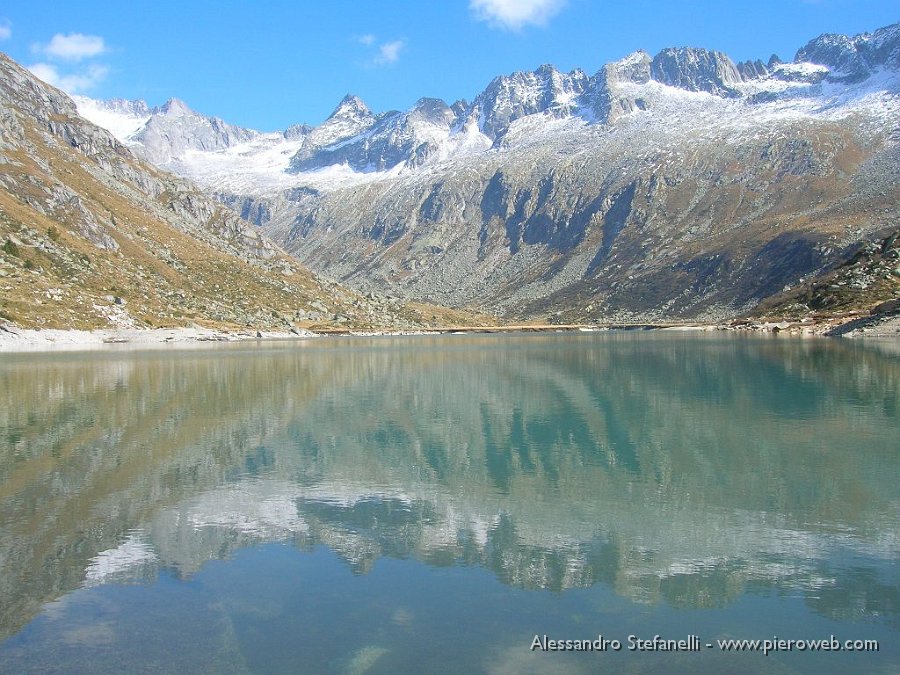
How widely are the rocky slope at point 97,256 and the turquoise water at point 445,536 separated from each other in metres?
88.5

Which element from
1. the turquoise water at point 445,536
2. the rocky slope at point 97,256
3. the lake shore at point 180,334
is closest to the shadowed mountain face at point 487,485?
the turquoise water at point 445,536

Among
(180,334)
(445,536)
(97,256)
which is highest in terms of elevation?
(97,256)

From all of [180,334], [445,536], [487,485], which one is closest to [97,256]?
[180,334]

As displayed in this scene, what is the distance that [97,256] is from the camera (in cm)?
14412

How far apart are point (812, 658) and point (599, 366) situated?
60.7 meters

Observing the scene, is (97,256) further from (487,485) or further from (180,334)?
(487,485)

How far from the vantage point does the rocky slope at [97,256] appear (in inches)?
4769

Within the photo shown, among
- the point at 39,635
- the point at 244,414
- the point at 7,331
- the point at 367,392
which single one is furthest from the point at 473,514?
the point at 7,331

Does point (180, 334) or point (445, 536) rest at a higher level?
point (180, 334)

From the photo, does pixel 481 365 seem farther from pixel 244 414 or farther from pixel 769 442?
pixel 769 442

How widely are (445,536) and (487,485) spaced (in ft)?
18.6

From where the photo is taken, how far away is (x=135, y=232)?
167625mm

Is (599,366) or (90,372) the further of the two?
(599,366)

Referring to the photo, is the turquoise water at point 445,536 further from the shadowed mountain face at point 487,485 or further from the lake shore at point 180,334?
the lake shore at point 180,334
